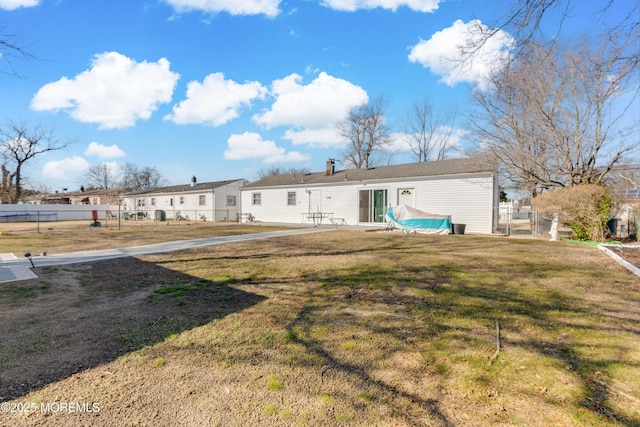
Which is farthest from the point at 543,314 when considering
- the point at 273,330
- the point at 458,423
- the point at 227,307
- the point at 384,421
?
the point at 227,307

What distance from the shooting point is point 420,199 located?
1722 cm

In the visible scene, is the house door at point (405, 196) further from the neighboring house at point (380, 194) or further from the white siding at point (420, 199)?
the white siding at point (420, 199)

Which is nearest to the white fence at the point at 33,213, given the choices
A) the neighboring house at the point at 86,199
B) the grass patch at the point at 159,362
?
the neighboring house at the point at 86,199

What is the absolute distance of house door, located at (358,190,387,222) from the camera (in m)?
18.9

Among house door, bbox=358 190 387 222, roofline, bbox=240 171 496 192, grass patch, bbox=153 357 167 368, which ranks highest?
roofline, bbox=240 171 496 192

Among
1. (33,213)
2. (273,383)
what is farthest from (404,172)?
(33,213)

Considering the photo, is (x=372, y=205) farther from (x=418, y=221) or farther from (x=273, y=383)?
(x=273, y=383)

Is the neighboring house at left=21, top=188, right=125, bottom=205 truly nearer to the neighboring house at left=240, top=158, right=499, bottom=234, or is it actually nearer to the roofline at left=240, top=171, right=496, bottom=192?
the neighboring house at left=240, top=158, right=499, bottom=234

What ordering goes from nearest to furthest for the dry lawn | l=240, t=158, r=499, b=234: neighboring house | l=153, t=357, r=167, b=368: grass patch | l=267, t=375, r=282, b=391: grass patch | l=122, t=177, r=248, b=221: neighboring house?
1. the dry lawn
2. l=267, t=375, r=282, b=391: grass patch
3. l=153, t=357, r=167, b=368: grass patch
4. l=240, t=158, r=499, b=234: neighboring house
5. l=122, t=177, r=248, b=221: neighboring house

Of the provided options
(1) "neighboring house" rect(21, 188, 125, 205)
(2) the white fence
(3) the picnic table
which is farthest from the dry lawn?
(1) "neighboring house" rect(21, 188, 125, 205)

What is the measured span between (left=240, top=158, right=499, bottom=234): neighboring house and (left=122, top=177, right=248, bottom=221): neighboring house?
187 inches

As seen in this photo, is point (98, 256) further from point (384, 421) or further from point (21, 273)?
point (384, 421)

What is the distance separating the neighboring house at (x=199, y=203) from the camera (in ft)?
98.8

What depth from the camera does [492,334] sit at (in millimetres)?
3260
